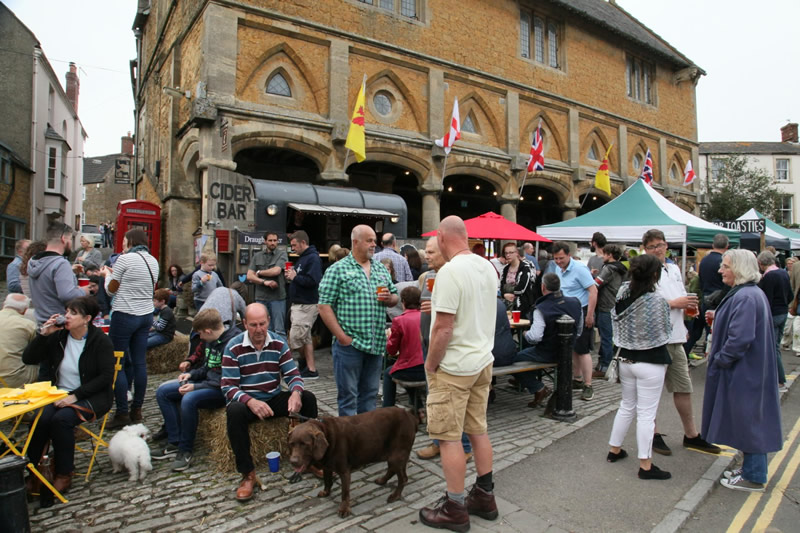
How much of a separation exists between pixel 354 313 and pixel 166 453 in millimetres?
2160

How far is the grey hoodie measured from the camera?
493cm

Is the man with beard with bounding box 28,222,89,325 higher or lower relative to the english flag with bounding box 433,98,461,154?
lower

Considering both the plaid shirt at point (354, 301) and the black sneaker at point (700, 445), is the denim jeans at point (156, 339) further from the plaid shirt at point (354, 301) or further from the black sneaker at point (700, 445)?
the black sneaker at point (700, 445)

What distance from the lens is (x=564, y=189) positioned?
64.0 ft

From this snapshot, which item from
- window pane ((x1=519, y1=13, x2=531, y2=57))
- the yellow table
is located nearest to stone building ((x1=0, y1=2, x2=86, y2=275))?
the yellow table

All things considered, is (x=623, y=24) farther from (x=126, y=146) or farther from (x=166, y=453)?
(x=126, y=146)

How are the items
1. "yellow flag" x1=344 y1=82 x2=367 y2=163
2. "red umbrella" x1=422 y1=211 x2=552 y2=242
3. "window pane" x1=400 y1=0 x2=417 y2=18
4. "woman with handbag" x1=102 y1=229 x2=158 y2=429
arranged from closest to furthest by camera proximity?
"woman with handbag" x1=102 y1=229 x2=158 y2=429, "red umbrella" x1=422 y1=211 x2=552 y2=242, "yellow flag" x1=344 y1=82 x2=367 y2=163, "window pane" x1=400 y1=0 x2=417 y2=18

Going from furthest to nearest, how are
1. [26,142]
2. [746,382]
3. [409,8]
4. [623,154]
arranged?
[26,142], [623,154], [409,8], [746,382]

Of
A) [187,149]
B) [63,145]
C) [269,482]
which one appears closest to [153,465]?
[269,482]

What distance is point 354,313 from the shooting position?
13.9ft

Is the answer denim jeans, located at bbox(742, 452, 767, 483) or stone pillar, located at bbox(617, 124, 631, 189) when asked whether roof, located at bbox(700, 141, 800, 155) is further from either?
denim jeans, located at bbox(742, 452, 767, 483)

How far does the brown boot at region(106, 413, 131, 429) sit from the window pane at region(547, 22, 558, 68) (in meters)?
19.2

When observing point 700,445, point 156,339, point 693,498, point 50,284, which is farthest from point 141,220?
point 693,498

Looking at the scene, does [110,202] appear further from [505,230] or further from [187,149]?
[505,230]
